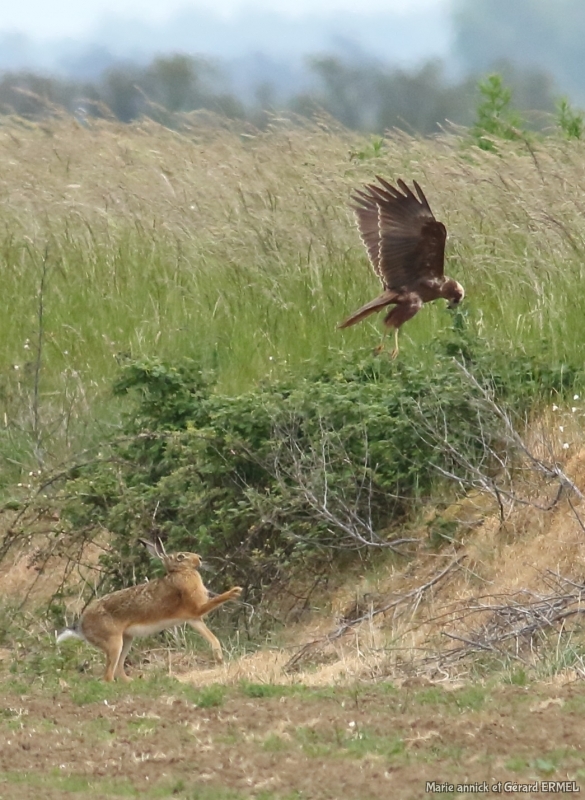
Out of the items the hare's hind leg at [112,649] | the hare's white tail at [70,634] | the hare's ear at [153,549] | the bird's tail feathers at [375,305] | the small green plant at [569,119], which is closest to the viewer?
the hare's hind leg at [112,649]

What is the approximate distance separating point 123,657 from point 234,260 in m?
5.17

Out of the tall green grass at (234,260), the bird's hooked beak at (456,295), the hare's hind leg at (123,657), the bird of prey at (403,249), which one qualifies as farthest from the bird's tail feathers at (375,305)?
the hare's hind leg at (123,657)

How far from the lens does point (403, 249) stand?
7469mm

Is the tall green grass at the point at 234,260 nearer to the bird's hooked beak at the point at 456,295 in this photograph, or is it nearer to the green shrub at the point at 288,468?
the bird's hooked beak at the point at 456,295

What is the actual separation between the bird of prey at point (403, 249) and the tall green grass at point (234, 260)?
2.50 ft

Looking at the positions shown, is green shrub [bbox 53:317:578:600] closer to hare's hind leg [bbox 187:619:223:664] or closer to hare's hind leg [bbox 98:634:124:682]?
hare's hind leg [bbox 187:619:223:664]

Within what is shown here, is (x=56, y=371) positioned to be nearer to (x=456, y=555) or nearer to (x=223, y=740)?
(x=456, y=555)

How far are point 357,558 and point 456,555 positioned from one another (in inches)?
24.2

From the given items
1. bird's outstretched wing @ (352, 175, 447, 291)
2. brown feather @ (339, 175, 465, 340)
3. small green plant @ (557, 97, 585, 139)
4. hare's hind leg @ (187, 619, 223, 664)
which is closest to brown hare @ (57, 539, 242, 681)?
hare's hind leg @ (187, 619, 223, 664)

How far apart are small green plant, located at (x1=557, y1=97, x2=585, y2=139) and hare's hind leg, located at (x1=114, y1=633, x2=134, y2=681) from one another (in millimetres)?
9632

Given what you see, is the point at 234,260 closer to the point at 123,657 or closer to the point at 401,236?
the point at 401,236

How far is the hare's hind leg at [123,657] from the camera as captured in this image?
20.1 feet

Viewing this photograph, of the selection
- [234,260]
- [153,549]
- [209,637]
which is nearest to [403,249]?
[153,549]

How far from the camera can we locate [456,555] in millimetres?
6887
